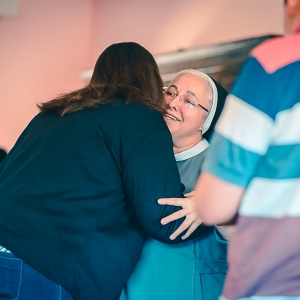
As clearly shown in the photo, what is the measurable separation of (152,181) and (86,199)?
181 mm

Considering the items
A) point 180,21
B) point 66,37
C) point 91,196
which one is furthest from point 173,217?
point 66,37

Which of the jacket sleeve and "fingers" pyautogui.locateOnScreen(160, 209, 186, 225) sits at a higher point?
the jacket sleeve

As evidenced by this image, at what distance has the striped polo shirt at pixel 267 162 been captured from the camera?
651mm

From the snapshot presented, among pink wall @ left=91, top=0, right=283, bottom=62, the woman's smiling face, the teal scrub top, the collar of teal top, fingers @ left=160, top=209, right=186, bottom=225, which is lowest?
the teal scrub top

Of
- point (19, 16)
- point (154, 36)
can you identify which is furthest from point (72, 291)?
point (19, 16)

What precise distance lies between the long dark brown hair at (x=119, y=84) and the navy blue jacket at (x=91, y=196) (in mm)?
52

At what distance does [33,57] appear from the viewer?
10.5 ft

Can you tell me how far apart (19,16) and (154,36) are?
1010 millimetres

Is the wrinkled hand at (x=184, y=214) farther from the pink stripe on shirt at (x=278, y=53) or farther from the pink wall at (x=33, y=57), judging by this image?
the pink wall at (x=33, y=57)

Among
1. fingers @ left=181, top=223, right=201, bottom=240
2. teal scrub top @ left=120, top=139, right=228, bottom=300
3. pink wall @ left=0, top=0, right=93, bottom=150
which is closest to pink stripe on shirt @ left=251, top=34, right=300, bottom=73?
fingers @ left=181, top=223, right=201, bottom=240

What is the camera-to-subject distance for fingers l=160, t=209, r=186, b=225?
1.16 meters

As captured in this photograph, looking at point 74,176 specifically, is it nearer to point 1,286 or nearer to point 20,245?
point 20,245

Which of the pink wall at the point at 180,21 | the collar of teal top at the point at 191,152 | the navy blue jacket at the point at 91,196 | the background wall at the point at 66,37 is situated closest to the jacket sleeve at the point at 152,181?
the navy blue jacket at the point at 91,196

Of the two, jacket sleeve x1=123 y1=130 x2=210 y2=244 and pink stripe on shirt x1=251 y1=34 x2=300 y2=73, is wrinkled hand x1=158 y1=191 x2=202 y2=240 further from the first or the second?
pink stripe on shirt x1=251 y1=34 x2=300 y2=73
